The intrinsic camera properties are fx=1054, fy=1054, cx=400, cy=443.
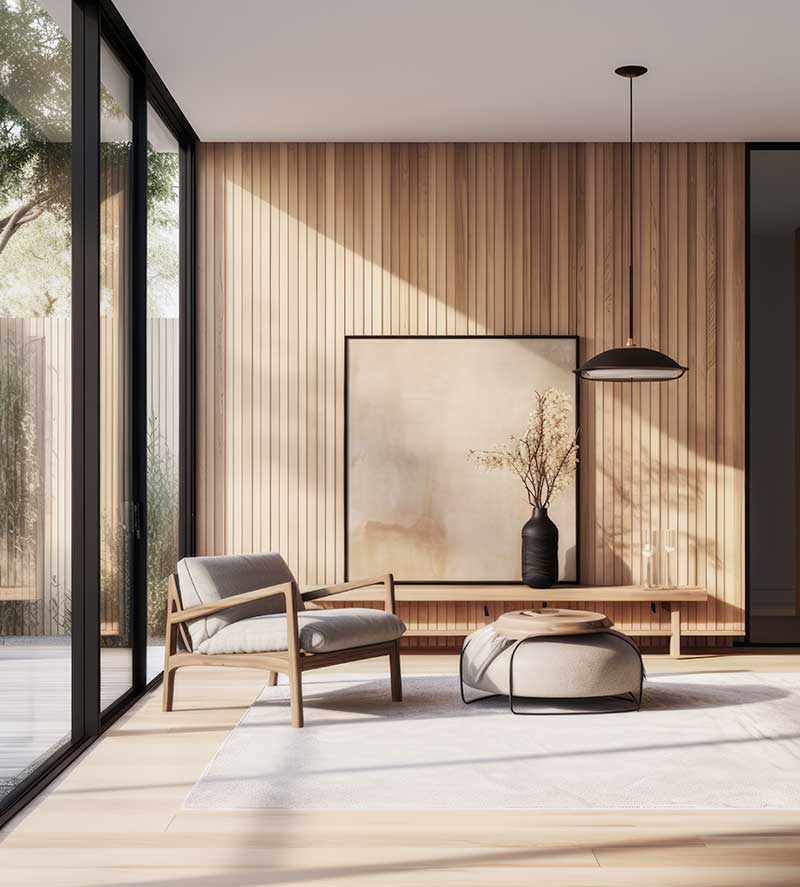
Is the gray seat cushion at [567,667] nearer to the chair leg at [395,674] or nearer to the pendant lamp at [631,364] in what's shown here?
the chair leg at [395,674]

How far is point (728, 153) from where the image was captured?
6.40m

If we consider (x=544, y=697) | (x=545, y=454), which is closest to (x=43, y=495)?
(x=544, y=697)

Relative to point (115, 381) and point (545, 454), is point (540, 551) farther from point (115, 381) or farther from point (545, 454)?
point (115, 381)

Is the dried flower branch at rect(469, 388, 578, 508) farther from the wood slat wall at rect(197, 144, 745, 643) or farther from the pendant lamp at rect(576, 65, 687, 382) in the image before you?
the pendant lamp at rect(576, 65, 687, 382)

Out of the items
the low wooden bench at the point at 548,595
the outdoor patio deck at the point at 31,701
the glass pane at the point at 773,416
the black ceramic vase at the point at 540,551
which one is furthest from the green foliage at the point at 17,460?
the glass pane at the point at 773,416

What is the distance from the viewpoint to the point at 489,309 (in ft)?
21.0

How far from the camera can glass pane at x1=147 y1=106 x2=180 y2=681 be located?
5426 mm

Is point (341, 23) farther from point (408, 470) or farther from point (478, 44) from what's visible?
point (408, 470)

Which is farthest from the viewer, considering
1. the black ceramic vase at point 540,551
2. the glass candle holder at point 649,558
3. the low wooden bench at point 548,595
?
the glass candle holder at point 649,558

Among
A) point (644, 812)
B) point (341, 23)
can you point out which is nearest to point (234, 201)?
point (341, 23)

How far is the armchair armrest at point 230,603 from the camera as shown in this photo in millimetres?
4371

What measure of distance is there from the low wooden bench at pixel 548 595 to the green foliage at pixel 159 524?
40.8 inches

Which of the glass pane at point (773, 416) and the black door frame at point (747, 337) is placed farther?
the glass pane at point (773, 416)

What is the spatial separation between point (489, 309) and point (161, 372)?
201cm
